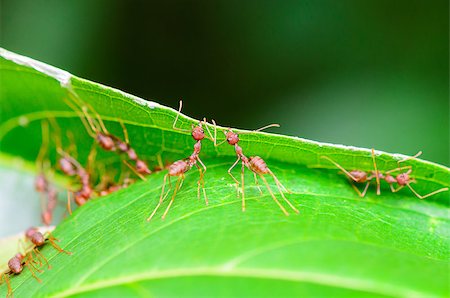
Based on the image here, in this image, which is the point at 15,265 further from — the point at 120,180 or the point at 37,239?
the point at 120,180

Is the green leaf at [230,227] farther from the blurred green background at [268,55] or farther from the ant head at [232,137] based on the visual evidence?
the blurred green background at [268,55]

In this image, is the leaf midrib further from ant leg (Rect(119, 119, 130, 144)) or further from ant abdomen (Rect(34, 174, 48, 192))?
ant abdomen (Rect(34, 174, 48, 192))

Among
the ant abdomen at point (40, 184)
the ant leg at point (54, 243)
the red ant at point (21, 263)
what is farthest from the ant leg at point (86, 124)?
the red ant at point (21, 263)

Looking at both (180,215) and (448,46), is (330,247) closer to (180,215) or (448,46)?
(180,215)

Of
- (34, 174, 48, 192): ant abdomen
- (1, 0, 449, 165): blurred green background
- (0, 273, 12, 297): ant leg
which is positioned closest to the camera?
(0, 273, 12, 297): ant leg

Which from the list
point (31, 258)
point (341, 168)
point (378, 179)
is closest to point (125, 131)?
point (31, 258)

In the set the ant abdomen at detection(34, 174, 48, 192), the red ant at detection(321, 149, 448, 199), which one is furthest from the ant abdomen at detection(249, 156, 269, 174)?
the ant abdomen at detection(34, 174, 48, 192)

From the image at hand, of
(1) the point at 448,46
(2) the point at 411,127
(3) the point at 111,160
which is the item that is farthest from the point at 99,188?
(1) the point at 448,46
